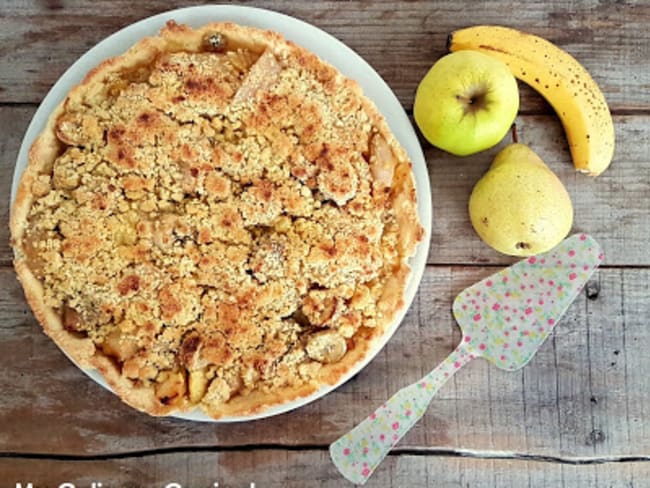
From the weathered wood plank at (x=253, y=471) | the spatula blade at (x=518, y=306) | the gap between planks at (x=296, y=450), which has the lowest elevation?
the weathered wood plank at (x=253, y=471)

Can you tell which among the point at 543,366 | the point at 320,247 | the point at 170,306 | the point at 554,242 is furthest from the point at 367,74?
the point at 543,366

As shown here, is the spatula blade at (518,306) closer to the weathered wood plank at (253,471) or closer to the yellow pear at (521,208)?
the yellow pear at (521,208)

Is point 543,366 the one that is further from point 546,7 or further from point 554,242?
point 546,7

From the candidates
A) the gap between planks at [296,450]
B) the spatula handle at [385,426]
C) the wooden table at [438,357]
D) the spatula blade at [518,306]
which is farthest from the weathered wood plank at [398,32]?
the gap between planks at [296,450]

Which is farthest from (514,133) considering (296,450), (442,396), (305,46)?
(296,450)

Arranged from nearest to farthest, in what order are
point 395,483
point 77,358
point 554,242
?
1. point 77,358
2. point 554,242
3. point 395,483

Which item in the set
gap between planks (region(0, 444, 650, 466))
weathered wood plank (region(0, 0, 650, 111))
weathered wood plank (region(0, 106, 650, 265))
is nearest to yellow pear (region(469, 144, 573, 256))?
weathered wood plank (region(0, 106, 650, 265))
